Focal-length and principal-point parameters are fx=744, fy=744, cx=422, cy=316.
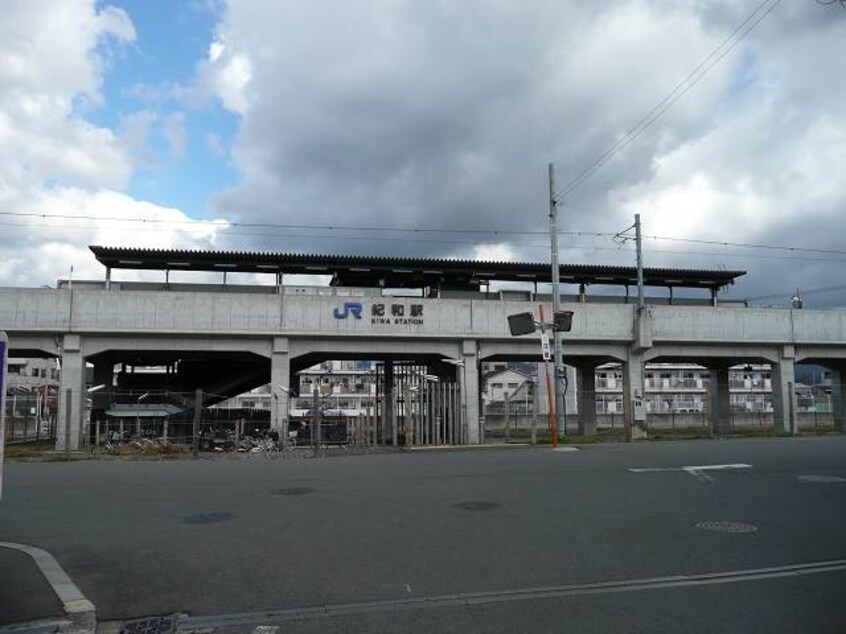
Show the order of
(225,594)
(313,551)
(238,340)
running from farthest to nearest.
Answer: (238,340) < (313,551) < (225,594)

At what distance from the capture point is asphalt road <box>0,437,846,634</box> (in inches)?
245

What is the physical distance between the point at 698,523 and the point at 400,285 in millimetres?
34967

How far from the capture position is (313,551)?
27.6 ft

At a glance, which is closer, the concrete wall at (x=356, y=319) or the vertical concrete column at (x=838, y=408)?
the concrete wall at (x=356, y=319)

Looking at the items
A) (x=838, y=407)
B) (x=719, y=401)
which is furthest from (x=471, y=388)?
(x=838, y=407)

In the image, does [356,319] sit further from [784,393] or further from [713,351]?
[784,393]

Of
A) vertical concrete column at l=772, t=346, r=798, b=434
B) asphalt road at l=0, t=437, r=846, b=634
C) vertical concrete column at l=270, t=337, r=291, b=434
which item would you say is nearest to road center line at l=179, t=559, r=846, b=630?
asphalt road at l=0, t=437, r=846, b=634

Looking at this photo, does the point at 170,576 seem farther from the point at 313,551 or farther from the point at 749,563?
the point at 749,563

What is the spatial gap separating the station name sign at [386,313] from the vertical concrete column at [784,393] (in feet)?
65.6

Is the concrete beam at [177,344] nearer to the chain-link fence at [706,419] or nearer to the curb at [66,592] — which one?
the chain-link fence at [706,419]

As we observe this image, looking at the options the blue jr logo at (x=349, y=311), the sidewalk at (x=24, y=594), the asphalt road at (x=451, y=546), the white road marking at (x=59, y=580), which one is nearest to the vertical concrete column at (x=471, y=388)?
the blue jr logo at (x=349, y=311)

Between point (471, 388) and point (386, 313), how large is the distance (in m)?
5.47

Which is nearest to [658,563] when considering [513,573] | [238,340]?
[513,573]

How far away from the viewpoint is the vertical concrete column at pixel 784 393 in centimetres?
3869
